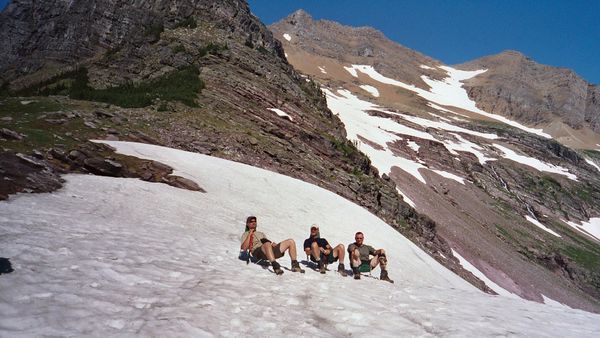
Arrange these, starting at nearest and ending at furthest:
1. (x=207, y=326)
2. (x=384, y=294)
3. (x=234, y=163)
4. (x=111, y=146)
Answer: (x=207, y=326) → (x=384, y=294) → (x=111, y=146) → (x=234, y=163)

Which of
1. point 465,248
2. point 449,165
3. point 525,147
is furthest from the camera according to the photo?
A: point 525,147

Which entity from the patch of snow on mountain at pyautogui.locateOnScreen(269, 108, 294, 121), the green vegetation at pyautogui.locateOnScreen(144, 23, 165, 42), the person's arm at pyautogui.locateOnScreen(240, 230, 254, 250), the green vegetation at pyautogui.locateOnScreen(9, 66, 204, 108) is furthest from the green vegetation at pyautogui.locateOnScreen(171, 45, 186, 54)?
the person's arm at pyautogui.locateOnScreen(240, 230, 254, 250)

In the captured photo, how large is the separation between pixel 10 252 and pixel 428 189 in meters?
52.4

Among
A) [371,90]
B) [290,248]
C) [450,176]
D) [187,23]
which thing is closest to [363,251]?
[290,248]

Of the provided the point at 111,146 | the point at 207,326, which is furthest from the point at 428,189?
the point at 207,326

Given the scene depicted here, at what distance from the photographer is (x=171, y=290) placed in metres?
7.45

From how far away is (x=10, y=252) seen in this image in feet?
23.6

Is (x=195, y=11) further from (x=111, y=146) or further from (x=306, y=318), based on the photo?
(x=306, y=318)

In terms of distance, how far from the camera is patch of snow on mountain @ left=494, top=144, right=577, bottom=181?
94.1 m

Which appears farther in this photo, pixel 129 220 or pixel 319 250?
pixel 319 250

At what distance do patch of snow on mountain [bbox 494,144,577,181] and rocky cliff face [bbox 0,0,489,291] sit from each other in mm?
63757

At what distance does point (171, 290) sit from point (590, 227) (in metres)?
100

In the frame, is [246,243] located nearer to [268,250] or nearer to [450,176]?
[268,250]

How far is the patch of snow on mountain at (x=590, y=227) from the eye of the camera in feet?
261
